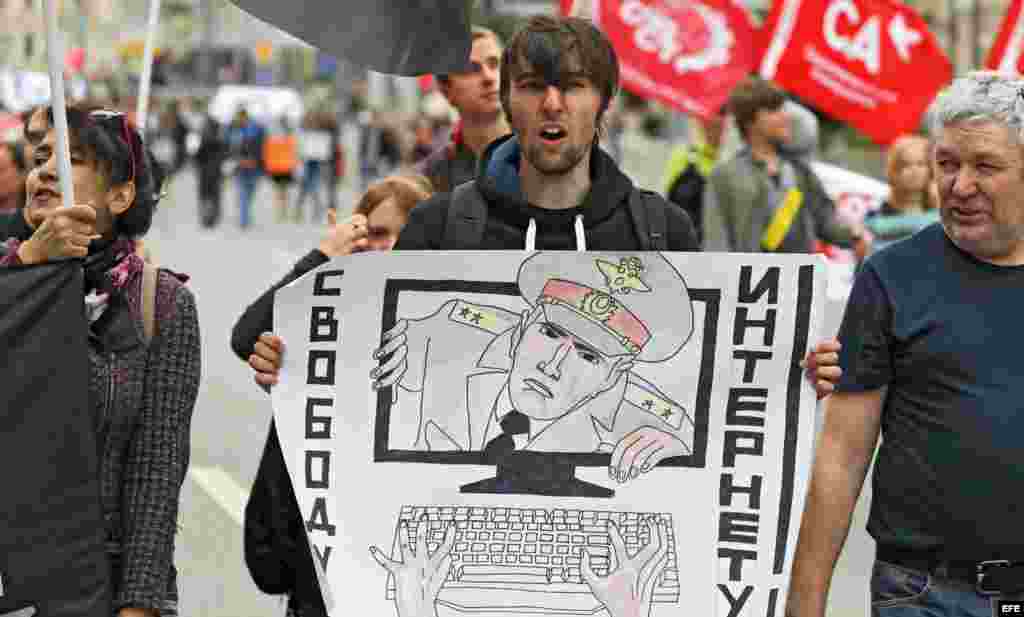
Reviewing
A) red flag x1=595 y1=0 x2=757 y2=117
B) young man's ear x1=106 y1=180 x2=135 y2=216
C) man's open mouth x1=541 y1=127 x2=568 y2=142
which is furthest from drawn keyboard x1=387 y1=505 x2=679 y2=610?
red flag x1=595 y1=0 x2=757 y2=117

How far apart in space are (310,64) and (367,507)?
97.8 m

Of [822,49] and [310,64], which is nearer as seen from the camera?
[822,49]

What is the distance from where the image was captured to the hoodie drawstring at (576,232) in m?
4.44

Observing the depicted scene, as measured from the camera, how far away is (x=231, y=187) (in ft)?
160

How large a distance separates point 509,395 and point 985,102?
1.05m

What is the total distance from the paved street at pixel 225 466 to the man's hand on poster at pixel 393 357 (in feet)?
5.09

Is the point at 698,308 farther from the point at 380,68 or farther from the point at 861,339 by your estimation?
the point at 380,68

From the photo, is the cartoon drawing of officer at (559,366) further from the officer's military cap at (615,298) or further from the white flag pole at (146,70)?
the white flag pole at (146,70)

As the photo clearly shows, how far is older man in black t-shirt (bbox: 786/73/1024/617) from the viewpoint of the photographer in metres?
4.33

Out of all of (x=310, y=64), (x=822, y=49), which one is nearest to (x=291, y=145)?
(x=822, y=49)

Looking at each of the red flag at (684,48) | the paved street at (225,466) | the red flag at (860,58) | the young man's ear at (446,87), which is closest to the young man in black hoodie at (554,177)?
the paved street at (225,466)

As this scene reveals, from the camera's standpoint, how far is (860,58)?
50.1 feet

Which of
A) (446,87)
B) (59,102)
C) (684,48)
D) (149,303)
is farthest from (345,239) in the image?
(684,48)

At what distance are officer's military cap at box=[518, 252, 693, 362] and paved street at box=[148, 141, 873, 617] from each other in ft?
5.73
